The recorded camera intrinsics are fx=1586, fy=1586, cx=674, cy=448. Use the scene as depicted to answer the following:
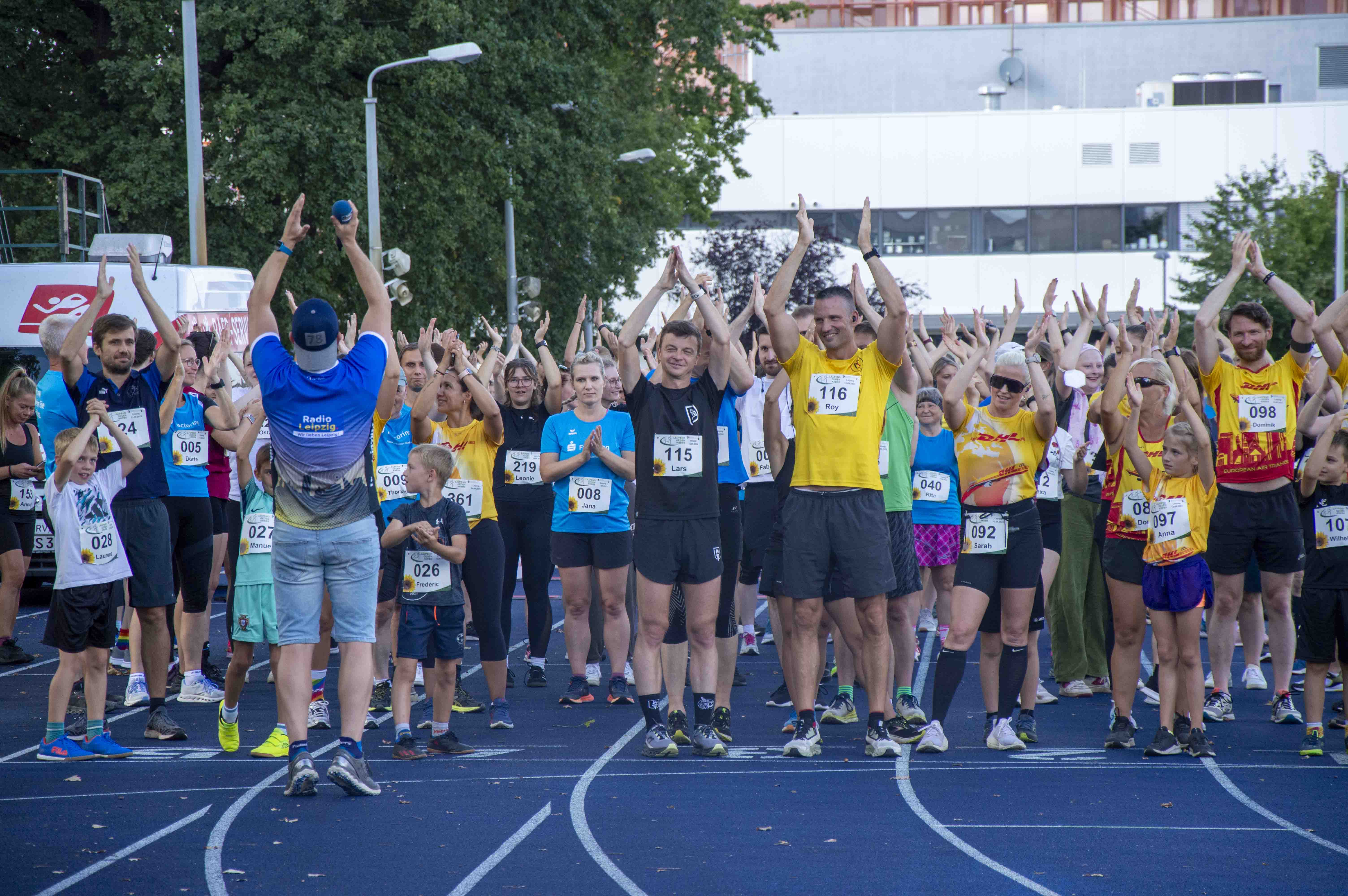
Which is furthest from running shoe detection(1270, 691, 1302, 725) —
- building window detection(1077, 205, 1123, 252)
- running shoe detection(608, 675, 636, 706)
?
building window detection(1077, 205, 1123, 252)

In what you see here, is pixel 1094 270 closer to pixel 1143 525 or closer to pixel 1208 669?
pixel 1208 669

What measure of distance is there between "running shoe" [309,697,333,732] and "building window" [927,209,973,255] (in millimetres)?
43735

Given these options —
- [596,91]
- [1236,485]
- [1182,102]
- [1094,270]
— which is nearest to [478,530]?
[1236,485]

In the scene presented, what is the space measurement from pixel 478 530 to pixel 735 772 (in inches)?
88.5

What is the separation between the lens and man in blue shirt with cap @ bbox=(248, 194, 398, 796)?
7.01 meters

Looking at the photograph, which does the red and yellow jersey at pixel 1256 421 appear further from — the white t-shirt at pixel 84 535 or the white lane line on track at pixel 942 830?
the white t-shirt at pixel 84 535

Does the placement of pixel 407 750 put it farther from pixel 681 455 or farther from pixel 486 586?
pixel 681 455

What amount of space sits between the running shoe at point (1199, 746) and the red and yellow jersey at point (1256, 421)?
176 centimetres

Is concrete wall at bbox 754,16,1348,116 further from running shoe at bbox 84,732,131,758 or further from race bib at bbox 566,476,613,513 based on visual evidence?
running shoe at bbox 84,732,131,758

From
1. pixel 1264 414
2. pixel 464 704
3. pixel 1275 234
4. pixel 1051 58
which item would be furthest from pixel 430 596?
pixel 1051 58

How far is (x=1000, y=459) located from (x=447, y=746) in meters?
3.27

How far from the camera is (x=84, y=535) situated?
8281 mm

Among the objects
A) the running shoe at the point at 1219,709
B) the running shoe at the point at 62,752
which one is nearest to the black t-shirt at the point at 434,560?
the running shoe at the point at 62,752

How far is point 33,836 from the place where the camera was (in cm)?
651
